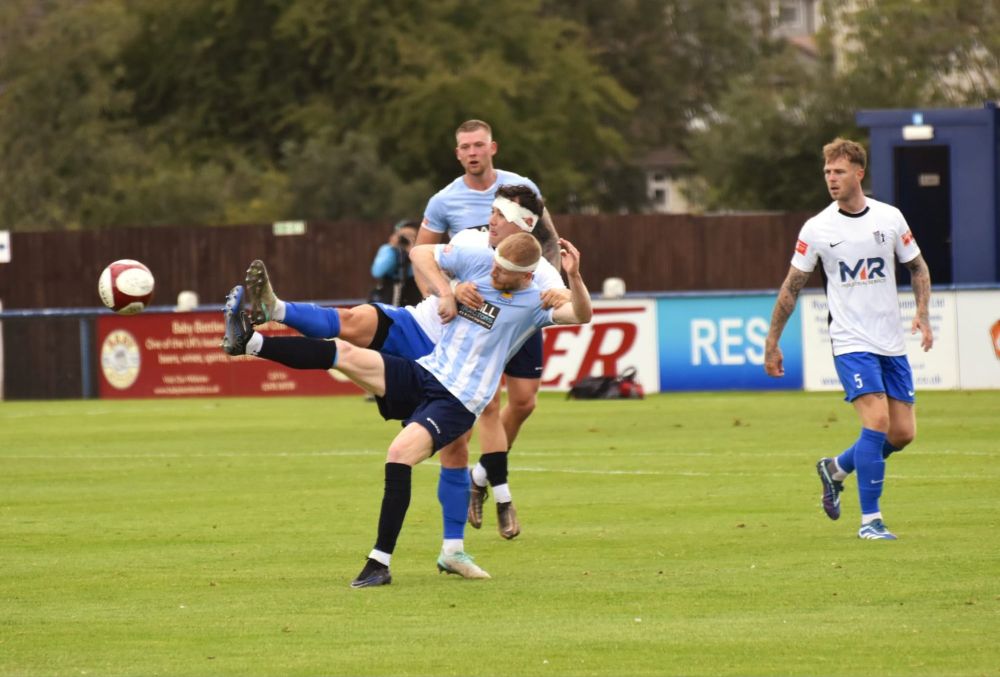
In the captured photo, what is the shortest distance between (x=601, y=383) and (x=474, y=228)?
13019mm

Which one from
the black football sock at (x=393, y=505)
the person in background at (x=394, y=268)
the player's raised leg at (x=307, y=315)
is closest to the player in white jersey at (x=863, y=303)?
the player's raised leg at (x=307, y=315)

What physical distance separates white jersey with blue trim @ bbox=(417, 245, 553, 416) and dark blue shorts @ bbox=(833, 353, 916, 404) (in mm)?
2209

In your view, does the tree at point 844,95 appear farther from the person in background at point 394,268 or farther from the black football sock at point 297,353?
the black football sock at point 297,353

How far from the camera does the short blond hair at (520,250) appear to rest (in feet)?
31.4

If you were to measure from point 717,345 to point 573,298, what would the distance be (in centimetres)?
1580

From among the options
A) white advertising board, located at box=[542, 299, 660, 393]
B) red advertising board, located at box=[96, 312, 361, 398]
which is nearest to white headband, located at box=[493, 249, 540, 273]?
white advertising board, located at box=[542, 299, 660, 393]

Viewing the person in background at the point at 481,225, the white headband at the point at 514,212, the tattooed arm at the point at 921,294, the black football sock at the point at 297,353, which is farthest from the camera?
the person in background at the point at 481,225

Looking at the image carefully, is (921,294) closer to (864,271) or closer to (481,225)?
(864,271)

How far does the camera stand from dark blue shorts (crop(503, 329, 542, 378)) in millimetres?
12398

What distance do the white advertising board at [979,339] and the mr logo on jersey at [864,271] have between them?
42.6ft

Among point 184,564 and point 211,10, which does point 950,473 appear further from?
point 211,10

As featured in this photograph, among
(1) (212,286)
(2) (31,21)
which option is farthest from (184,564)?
(2) (31,21)

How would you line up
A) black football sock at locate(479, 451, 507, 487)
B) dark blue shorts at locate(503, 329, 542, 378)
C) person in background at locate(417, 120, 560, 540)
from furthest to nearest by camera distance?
dark blue shorts at locate(503, 329, 542, 378) < person in background at locate(417, 120, 560, 540) < black football sock at locate(479, 451, 507, 487)

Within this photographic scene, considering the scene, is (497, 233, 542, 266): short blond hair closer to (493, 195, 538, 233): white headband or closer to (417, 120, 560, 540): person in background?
(493, 195, 538, 233): white headband
